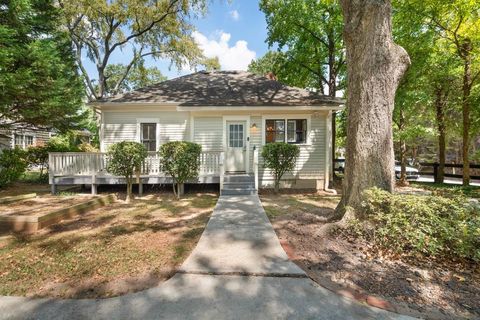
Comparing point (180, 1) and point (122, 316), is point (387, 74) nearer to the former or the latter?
point (122, 316)

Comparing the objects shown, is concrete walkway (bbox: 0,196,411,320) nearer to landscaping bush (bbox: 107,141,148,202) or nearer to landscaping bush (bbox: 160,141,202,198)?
landscaping bush (bbox: 160,141,202,198)

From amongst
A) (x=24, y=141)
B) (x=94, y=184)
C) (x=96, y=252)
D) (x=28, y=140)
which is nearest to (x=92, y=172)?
(x=94, y=184)

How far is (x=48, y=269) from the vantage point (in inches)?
127

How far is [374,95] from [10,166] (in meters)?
13.0

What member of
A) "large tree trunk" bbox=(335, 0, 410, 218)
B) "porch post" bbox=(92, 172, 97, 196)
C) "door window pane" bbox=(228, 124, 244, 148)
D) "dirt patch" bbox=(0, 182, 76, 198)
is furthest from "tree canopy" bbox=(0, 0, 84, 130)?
"large tree trunk" bbox=(335, 0, 410, 218)

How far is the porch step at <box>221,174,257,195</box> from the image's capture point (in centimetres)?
837

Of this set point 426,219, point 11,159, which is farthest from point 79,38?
point 426,219

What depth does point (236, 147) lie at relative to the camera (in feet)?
33.7

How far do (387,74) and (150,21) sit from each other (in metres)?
15.5

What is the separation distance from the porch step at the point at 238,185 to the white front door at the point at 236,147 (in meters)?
1.05

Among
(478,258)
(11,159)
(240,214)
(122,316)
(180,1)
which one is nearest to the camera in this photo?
(122,316)

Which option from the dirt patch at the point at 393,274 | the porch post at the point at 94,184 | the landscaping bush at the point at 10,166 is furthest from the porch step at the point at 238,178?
the landscaping bush at the point at 10,166

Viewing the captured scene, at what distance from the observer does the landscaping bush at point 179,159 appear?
306 inches

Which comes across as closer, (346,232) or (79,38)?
(346,232)
